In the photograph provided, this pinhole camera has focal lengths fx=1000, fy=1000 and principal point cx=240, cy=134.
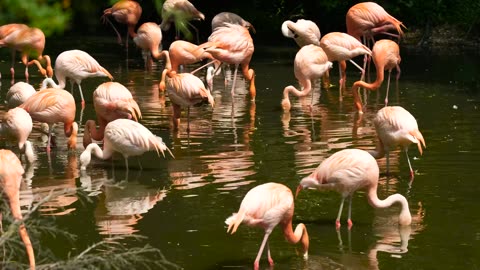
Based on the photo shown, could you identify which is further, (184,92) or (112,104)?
(184,92)

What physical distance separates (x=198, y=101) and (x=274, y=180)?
218 centimetres

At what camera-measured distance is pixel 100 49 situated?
16719mm

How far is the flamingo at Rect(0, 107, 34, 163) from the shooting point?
7984 millimetres

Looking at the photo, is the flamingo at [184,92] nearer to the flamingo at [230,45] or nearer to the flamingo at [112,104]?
the flamingo at [112,104]

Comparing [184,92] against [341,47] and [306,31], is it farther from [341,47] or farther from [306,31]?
[306,31]

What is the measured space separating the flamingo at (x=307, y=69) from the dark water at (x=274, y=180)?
22cm

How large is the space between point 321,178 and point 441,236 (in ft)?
2.63

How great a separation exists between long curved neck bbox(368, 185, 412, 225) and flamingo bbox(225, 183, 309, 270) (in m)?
0.79

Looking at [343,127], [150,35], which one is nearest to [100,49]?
[150,35]

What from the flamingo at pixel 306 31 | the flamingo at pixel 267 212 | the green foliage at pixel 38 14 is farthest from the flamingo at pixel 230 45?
the green foliage at pixel 38 14

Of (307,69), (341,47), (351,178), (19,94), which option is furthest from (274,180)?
(341,47)

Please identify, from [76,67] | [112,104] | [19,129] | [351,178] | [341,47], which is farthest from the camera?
[341,47]

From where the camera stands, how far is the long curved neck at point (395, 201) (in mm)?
6059

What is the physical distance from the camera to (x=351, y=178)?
19.9 ft
